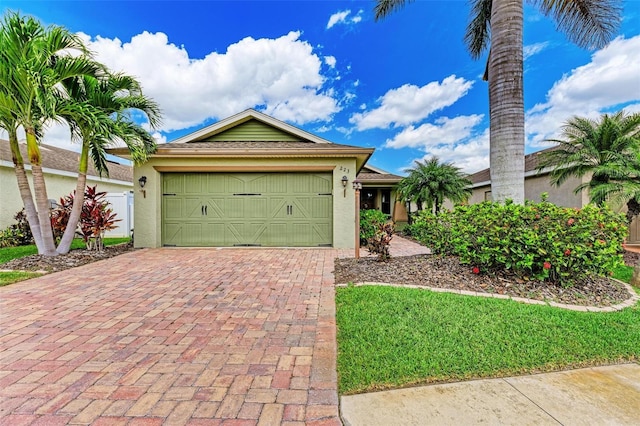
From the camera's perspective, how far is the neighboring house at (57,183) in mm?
9812

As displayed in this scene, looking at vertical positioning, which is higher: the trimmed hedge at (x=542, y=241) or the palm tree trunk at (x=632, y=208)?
the palm tree trunk at (x=632, y=208)

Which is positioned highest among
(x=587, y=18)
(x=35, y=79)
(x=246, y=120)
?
(x=587, y=18)

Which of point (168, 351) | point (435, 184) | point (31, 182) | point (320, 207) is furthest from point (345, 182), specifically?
point (31, 182)

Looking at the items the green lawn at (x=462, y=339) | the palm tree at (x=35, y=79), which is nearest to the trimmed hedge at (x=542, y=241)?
the green lawn at (x=462, y=339)

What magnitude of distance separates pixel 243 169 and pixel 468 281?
7.05 meters

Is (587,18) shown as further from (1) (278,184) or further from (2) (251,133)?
(2) (251,133)

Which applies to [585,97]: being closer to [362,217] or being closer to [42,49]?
[362,217]

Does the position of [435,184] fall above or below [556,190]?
above

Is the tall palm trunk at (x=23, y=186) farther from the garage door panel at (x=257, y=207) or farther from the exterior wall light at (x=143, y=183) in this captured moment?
the garage door panel at (x=257, y=207)

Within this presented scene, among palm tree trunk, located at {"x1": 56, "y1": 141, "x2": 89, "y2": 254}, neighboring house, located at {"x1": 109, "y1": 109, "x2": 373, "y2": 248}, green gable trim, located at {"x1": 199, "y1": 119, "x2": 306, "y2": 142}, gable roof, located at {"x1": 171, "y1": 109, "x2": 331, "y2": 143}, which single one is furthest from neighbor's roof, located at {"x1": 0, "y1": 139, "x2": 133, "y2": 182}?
green gable trim, located at {"x1": 199, "y1": 119, "x2": 306, "y2": 142}

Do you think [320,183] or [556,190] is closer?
[320,183]

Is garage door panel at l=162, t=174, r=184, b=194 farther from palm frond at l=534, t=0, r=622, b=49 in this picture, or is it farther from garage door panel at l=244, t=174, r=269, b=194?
palm frond at l=534, t=0, r=622, b=49

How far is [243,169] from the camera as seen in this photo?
29.7 ft

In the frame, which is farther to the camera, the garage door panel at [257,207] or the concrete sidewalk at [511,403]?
the garage door panel at [257,207]
